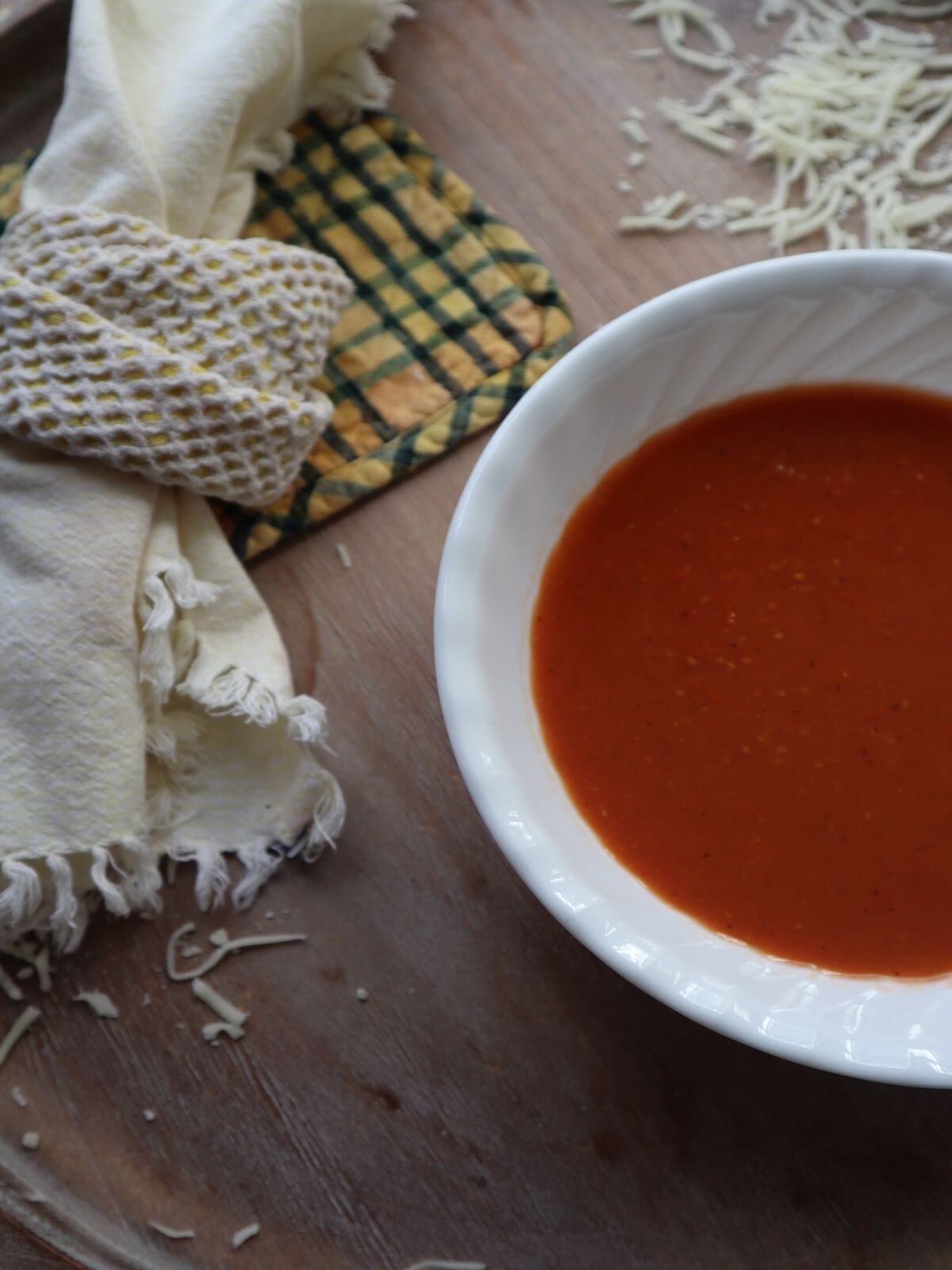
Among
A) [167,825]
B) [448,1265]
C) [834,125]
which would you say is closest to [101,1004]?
[167,825]

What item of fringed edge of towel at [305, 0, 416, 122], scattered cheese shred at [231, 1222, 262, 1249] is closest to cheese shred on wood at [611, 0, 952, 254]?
fringed edge of towel at [305, 0, 416, 122]

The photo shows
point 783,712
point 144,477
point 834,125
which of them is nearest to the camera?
point 783,712

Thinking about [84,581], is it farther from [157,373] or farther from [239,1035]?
[239,1035]

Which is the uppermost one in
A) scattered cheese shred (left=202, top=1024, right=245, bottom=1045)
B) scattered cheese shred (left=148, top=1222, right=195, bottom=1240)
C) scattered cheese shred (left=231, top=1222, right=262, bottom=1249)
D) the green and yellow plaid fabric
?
the green and yellow plaid fabric

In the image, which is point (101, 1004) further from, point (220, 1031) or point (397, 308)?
point (397, 308)

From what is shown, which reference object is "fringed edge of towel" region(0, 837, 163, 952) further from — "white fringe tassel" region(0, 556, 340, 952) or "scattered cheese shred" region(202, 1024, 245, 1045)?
"scattered cheese shred" region(202, 1024, 245, 1045)

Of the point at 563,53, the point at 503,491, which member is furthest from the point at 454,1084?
the point at 563,53
